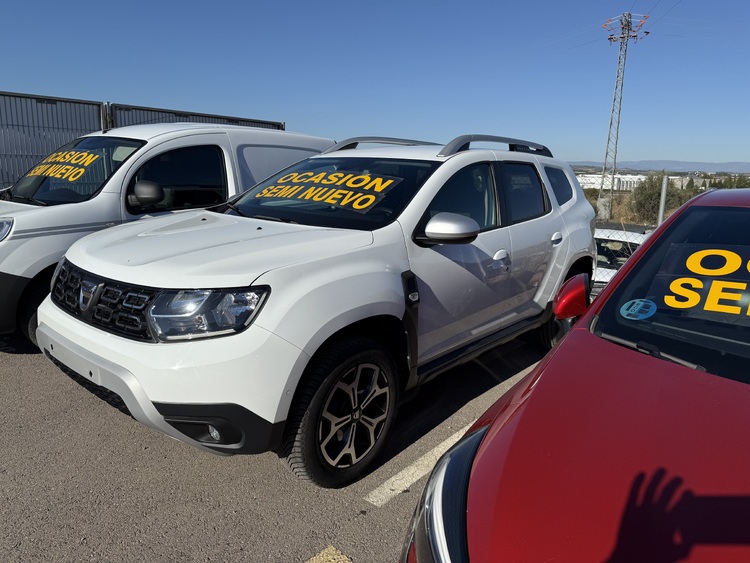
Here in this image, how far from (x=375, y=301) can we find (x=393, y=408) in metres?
0.64

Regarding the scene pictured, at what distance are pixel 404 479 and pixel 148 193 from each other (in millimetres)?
3005

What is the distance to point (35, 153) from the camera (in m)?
9.50

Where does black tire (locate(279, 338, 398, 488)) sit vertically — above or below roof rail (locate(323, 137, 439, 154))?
below

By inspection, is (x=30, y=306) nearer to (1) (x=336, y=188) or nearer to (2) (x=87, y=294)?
(2) (x=87, y=294)

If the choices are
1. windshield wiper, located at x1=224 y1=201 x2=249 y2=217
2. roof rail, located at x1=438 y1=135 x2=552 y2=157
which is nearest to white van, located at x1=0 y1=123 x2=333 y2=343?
windshield wiper, located at x1=224 y1=201 x2=249 y2=217

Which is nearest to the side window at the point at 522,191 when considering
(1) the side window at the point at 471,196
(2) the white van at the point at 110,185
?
(1) the side window at the point at 471,196

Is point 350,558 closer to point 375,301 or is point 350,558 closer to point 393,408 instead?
point 393,408

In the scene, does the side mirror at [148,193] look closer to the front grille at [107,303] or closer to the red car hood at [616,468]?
the front grille at [107,303]

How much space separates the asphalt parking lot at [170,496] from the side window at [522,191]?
149 cm

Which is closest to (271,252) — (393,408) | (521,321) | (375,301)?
(375,301)

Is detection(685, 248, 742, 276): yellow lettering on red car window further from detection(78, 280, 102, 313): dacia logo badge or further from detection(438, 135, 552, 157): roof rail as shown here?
detection(78, 280, 102, 313): dacia logo badge

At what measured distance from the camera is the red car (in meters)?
1.29

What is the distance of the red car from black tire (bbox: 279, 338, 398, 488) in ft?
2.92

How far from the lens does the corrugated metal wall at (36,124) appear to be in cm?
916
